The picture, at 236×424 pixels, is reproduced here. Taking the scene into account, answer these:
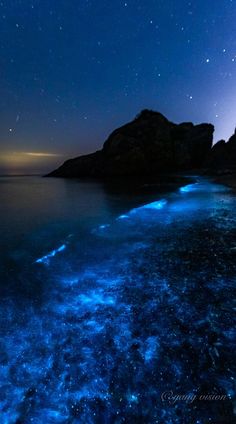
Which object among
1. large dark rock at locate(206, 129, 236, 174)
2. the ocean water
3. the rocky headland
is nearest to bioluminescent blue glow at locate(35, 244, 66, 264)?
the ocean water

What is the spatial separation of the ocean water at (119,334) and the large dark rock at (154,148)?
116853 mm

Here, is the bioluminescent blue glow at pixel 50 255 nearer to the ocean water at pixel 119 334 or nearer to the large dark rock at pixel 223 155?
the ocean water at pixel 119 334

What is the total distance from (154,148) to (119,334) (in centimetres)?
12948

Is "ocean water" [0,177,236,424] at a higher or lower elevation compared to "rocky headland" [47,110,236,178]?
lower

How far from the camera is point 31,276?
8.60 m

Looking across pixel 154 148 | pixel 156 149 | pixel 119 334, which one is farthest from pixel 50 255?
pixel 154 148

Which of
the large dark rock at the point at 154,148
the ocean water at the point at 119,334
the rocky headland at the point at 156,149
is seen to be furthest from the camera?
the large dark rock at the point at 154,148

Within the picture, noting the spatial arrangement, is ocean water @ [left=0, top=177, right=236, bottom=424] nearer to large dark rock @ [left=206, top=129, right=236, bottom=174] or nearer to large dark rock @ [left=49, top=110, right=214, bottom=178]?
large dark rock @ [left=206, top=129, right=236, bottom=174]

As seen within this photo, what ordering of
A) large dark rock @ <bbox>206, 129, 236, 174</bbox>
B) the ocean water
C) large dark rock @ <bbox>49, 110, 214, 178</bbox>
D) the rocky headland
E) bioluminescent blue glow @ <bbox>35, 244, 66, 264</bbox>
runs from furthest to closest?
large dark rock @ <bbox>49, 110, 214, 178</bbox>, the rocky headland, large dark rock @ <bbox>206, 129, 236, 174</bbox>, bioluminescent blue glow @ <bbox>35, 244, 66, 264</bbox>, the ocean water

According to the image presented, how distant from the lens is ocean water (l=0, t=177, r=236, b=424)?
3.72 metres

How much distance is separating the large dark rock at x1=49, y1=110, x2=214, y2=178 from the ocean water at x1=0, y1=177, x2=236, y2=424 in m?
117

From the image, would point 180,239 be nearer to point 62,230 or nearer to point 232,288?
point 232,288

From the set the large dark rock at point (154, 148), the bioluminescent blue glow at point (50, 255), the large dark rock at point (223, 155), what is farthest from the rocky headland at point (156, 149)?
the bioluminescent blue glow at point (50, 255)

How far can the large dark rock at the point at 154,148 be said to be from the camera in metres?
124
